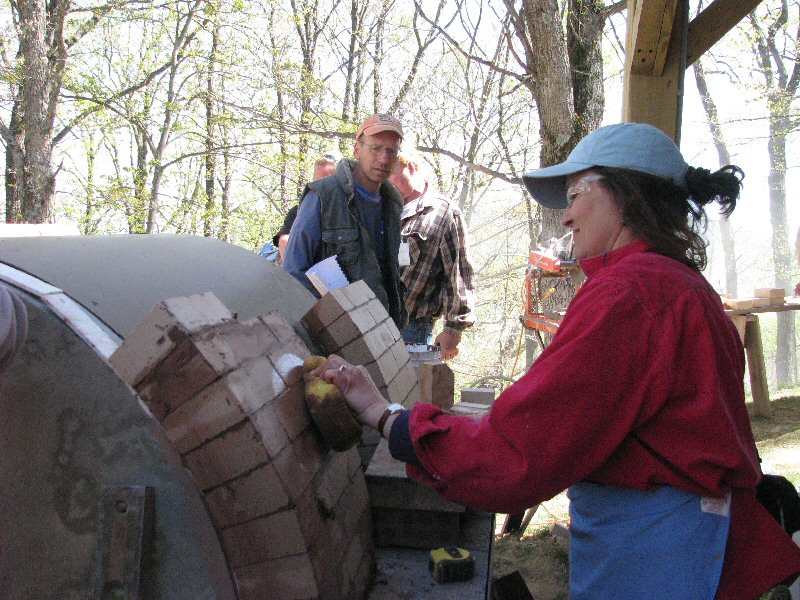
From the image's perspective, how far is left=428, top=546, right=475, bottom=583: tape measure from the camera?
1.71 meters

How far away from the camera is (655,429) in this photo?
1.43 meters

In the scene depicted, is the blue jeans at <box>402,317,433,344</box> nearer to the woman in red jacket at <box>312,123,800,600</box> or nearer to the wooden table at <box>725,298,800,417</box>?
the woman in red jacket at <box>312,123,800,600</box>

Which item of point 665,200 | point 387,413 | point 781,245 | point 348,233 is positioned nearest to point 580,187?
point 665,200

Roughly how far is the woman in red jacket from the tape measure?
0.26m

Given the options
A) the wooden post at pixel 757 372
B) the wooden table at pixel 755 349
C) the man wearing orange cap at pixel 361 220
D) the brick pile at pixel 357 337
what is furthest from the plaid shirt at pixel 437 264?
the wooden post at pixel 757 372

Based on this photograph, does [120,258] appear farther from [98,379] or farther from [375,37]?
[375,37]

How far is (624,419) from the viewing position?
1.38 meters

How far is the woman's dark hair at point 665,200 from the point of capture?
1.61 m

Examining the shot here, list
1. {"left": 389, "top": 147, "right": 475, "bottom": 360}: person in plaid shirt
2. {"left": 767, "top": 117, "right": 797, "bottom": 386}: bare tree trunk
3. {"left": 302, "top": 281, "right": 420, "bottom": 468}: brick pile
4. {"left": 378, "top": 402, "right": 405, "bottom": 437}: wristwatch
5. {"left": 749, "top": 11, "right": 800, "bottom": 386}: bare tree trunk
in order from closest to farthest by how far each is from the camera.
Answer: {"left": 378, "top": 402, "right": 405, "bottom": 437}: wristwatch → {"left": 302, "top": 281, "right": 420, "bottom": 468}: brick pile → {"left": 389, "top": 147, "right": 475, "bottom": 360}: person in plaid shirt → {"left": 749, "top": 11, "right": 800, "bottom": 386}: bare tree trunk → {"left": 767, "top": 117, "right": 797, "bottom": 386}: bare tree trunk

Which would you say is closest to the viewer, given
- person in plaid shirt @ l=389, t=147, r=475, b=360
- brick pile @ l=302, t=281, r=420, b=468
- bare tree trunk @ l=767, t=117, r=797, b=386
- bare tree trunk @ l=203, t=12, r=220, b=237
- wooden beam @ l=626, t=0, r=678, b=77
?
brick pile @ l=302, t=281, r=420, b=468

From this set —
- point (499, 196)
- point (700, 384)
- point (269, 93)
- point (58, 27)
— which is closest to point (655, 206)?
point (700, 384)

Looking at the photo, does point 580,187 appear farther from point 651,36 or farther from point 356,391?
point 651,36

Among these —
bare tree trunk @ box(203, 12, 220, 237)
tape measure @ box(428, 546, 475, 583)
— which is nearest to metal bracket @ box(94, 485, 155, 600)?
tape measure @ box(428, 546, 475, 583)

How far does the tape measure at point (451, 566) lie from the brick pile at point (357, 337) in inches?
19.9
